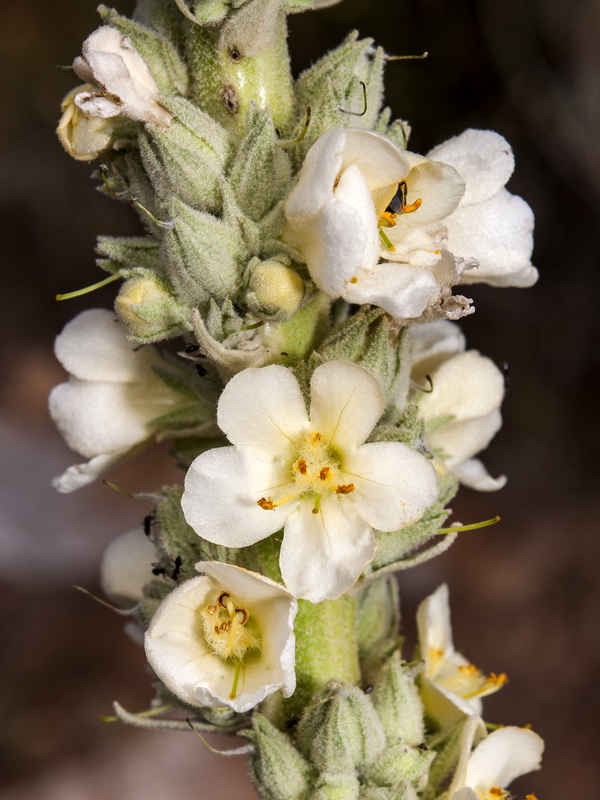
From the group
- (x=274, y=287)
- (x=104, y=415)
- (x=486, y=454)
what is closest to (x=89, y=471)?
(x=104, y=415)

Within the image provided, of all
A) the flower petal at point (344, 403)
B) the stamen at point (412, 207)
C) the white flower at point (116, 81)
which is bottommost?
the flower petal at point (344, 403)

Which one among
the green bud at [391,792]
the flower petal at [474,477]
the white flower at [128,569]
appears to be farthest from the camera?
the white flower at [128,569]

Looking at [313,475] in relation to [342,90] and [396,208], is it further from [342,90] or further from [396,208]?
[342,90]

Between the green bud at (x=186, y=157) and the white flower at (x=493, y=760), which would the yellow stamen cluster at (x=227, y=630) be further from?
the green bud at (x=186, y=157)

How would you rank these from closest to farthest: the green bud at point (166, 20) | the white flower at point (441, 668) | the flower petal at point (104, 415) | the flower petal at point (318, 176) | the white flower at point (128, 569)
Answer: the flower petal at point (318, 176), the green bud at point (166, 20), the flower petal at point (104, 415), the white flower at point (441, 668), the white flower at point (128, 569)

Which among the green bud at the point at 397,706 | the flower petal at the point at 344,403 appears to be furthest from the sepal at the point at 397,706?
the flower petal at the point at 344,403

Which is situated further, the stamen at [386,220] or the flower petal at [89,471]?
the flower petal at [89,471]

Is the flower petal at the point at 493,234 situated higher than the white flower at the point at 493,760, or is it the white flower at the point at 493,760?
the flower petal at the point at 493,234
